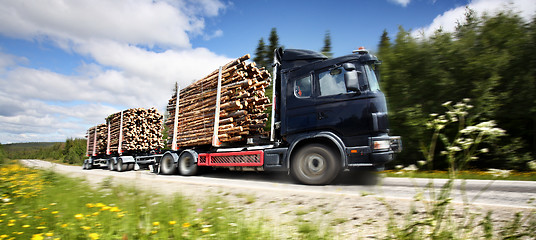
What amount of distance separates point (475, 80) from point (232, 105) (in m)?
7.89

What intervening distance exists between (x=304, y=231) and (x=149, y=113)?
604 inches

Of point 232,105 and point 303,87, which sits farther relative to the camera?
point 232,105

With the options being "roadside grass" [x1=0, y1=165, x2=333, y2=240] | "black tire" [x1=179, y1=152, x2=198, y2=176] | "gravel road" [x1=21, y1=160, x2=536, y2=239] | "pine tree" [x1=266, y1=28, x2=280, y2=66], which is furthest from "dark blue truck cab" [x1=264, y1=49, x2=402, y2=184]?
"pine tree" [x1=266, y1=28, x2=280, y2=66]

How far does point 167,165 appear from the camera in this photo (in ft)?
33.6

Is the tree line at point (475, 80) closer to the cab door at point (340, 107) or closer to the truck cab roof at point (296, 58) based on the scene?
the cab door at point (340, 107)

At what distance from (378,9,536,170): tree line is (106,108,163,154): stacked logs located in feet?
40.4

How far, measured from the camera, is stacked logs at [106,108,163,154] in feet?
49.8

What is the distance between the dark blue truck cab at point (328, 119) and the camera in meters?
5.73

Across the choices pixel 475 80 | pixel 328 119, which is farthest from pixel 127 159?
pixel 475 80

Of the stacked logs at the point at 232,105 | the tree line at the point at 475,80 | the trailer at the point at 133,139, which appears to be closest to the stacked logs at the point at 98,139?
the trailer at the point at 133,139

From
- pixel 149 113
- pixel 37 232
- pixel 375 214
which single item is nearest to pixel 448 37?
pixel 375 214

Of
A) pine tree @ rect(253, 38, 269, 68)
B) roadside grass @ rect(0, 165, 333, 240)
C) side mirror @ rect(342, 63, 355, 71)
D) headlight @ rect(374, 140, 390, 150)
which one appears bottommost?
roadside grass @ rect(0, 165, 333, 240)

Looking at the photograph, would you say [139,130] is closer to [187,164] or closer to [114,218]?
[187,164]

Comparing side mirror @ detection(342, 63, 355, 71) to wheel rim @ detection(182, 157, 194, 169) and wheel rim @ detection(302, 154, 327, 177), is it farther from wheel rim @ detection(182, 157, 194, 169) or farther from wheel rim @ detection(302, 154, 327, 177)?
wheel rim @ detection(182, 157, 194, 169)
